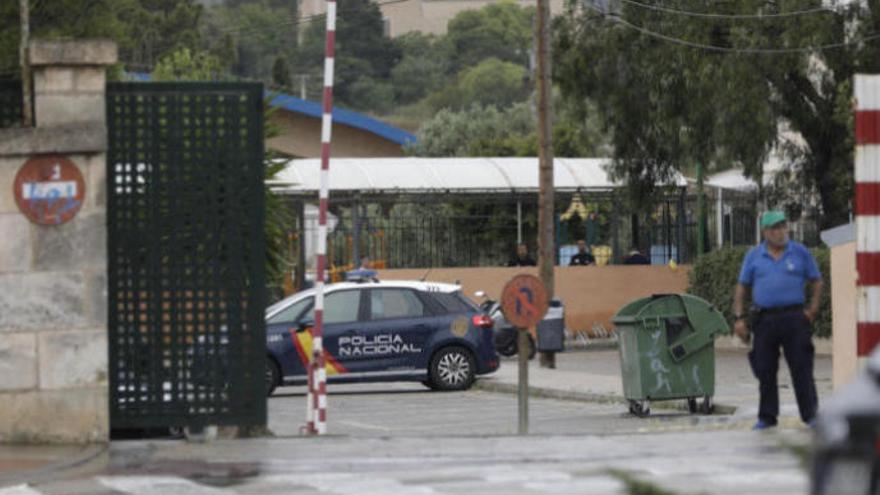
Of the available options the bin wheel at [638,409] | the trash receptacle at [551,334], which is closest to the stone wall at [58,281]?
the bin wheel at [638,409]

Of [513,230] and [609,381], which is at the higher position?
[513,230]

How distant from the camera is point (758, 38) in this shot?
3469cm

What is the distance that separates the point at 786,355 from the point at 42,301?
5.31 m

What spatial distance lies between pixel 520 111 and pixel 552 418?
190 ft

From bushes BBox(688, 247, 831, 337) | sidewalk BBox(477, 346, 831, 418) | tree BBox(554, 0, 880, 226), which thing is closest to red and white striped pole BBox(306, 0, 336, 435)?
sidewalk BBox(477, 346, 831, 418)

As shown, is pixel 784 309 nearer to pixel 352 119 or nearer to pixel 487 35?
pixel 352 119

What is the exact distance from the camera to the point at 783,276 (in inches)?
562

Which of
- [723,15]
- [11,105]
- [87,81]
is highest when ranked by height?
[723,15]

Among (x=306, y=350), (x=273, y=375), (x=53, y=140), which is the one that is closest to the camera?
(x=53, y=140)

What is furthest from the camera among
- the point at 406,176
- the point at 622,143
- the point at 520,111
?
the point at 520,111

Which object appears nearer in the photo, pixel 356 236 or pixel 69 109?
pixel 69 109

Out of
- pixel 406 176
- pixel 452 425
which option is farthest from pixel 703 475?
pixel 406 176

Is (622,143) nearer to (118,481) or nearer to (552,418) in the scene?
(552,418)

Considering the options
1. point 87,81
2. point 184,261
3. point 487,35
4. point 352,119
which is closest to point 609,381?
point 184,261
